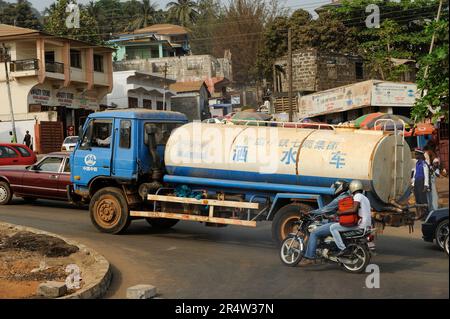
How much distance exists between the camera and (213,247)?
36.5ft

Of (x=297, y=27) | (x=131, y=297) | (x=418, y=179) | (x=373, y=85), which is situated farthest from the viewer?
(x=297, y=27)

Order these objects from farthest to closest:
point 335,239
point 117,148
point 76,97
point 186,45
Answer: point 186,45 < point 76,97 < point 117,148 < point 335,239

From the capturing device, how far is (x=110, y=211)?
12.4m

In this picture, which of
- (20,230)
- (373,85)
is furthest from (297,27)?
(20,230)

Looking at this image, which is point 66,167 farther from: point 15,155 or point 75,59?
point 75,59

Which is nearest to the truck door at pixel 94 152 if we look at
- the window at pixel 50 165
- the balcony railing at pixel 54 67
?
the window at pixel 50 165

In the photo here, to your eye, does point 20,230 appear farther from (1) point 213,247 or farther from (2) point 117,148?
(1) point 213,247

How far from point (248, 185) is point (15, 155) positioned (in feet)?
40.3

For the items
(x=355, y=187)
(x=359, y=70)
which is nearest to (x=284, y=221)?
(x=355, y=187)

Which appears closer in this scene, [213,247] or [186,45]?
[213,247]

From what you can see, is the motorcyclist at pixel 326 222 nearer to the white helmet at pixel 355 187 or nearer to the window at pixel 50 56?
the white helmet at pixel 355 187

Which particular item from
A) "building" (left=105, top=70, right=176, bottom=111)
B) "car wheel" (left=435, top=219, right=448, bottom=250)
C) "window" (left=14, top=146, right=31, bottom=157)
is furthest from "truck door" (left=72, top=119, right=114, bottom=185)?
"building" (left=105, top=70, right=176, bottom=111)

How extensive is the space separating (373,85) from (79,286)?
91.5 feet

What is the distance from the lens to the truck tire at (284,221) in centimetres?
1031
